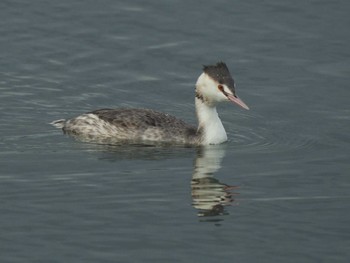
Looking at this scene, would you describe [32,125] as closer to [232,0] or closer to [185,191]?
[185,191]

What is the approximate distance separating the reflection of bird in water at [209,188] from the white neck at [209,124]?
0.45 m

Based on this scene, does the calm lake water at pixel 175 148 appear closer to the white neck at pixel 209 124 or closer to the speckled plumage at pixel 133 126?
the white neck at pixel 209 124

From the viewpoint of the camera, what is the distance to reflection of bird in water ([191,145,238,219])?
59.1 ft

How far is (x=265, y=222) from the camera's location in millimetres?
17094

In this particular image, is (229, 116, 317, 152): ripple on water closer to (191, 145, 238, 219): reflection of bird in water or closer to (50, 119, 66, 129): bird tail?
(191, 145, 238, 219): reflection of bird in water

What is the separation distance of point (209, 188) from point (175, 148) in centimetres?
279

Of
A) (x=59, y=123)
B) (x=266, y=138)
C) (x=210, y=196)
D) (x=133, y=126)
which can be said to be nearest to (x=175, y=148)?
(x=133, y=126)

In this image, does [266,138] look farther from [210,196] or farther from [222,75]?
[210,196]

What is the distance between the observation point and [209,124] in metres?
21.9

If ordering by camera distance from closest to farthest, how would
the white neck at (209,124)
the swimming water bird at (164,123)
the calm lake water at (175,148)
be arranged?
the calm lake water at (175,148), the swimming water bird at (164,123), the white neck at (209,124)

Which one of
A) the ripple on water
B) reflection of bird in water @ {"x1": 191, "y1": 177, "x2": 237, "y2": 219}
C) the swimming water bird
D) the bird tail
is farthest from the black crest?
the bird tail

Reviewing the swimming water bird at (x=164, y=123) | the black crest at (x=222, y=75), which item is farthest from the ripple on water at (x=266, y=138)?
the black crest at (x=222, y=75)

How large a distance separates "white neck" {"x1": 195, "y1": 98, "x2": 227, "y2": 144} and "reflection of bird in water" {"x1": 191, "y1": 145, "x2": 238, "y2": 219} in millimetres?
448

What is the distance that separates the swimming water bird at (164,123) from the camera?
21719 mm
